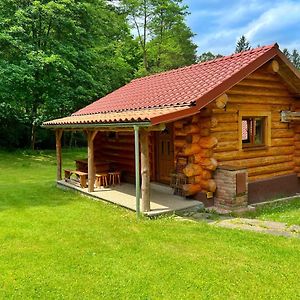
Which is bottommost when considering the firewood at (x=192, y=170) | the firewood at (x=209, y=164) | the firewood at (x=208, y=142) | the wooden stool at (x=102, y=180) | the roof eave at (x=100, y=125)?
the wooden stool at (x=102, y=180)

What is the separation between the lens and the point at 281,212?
937cm

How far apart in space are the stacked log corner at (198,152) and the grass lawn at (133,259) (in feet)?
5.77

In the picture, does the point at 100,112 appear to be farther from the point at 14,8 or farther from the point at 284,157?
the point at 14,8

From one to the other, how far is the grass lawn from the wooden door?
2.55 meters

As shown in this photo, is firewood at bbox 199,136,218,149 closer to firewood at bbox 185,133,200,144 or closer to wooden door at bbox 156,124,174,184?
firewood at bbox 185,133,200,144

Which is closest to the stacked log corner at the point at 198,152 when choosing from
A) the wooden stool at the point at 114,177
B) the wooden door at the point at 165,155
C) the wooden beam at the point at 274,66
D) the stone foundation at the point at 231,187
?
the stone foundation at the point at 231,187

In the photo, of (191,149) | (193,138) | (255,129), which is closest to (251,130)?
(255,129)

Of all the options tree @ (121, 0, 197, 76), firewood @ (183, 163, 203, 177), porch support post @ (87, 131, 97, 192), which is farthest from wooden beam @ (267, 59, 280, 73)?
tree @ (121, 0, 197, 76)

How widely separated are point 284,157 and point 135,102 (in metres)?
4.96

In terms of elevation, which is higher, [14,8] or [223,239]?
[14,8]

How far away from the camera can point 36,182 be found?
1465cm

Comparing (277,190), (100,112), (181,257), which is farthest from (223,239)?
(100,112)

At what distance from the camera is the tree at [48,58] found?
69.6 feet

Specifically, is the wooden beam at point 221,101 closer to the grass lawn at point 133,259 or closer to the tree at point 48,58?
the grass lawn at point 133,259
